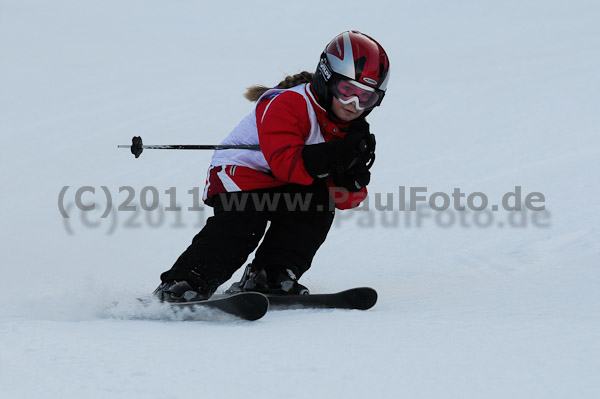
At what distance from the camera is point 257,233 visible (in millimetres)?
3051

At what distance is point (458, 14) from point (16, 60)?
8.47m

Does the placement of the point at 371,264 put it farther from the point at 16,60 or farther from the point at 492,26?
the point at 492,26

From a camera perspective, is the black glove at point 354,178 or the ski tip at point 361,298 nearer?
the ski tip at point 361,298

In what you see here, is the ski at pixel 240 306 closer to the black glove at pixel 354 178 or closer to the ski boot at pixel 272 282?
the ski boot at pixel 272 282

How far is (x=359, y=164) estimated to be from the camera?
9.85 ft

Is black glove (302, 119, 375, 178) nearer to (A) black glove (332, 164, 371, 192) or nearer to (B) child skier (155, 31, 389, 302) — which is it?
(B) child skier (155, 31, 389, 302)

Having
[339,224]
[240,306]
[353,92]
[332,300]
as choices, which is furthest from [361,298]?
[339,224]

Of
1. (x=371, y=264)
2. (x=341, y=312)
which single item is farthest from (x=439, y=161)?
(x=341, y=312)

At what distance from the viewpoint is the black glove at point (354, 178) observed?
307cm

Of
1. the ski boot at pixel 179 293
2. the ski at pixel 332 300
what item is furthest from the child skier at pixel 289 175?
the ski at pixel 332 300

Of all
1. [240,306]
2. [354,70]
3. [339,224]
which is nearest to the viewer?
[240,306]

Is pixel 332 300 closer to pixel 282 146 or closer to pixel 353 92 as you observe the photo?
pixel 282 146

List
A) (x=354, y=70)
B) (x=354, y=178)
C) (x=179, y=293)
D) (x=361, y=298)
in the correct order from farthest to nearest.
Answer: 1. (x=354, y=178)
2. (x=354, y=70)
3. (x=361, y=298)
4. (x=179, y=293)

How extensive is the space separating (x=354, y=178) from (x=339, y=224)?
175cm
